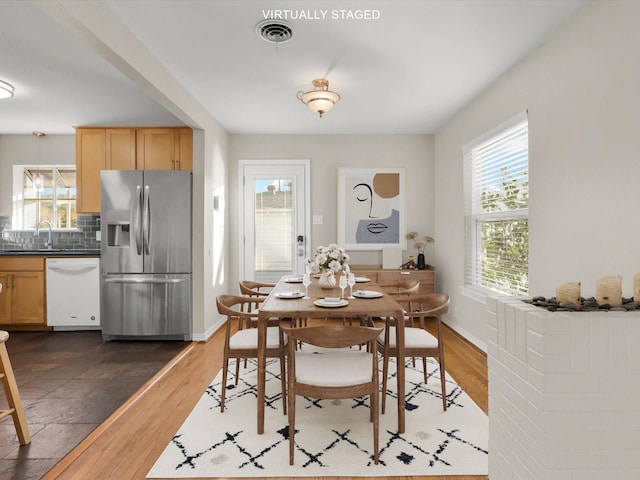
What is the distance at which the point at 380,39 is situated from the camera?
278 cm

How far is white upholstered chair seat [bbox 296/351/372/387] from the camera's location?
1991mm

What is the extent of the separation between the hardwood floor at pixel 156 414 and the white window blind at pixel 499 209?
0.84 metres

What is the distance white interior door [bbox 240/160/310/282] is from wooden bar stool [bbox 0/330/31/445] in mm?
3341

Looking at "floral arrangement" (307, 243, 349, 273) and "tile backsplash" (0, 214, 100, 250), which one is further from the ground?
"tile backsplash" (0, 214, 100, 250)

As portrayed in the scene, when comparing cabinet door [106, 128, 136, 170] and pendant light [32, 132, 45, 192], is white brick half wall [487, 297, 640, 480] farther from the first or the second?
pendant light [32, 132, 45, 192]

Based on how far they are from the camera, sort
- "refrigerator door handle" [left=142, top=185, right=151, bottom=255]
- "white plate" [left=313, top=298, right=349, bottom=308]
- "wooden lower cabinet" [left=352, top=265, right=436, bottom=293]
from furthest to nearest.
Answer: "wooden lower cabinet" [left=352, top=265, right=436, bottom=293]
"refrigerator door handle" [left=142, top=185, right=151, bottom=255]
"white plate" [left=313, top=298, right=349, bottom=308]

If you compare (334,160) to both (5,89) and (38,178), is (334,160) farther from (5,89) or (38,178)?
(38,178)

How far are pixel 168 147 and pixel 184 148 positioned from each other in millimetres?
194

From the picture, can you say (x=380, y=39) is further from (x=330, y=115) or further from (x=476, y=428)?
Result: (x=476, y=428)

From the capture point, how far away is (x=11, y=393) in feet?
7.12

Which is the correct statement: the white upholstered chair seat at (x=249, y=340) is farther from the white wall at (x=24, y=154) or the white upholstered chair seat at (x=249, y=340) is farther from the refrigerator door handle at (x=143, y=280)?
the white wall at (x=24, y=154)

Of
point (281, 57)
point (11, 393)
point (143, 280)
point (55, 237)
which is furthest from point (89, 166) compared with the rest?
point (11, 393)

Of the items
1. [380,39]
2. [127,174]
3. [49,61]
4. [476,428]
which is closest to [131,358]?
[127,174]

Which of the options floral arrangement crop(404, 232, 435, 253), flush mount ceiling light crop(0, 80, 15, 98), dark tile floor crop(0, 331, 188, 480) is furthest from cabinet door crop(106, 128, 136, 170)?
floral arrangement crop(404, 232, 435, 253)
